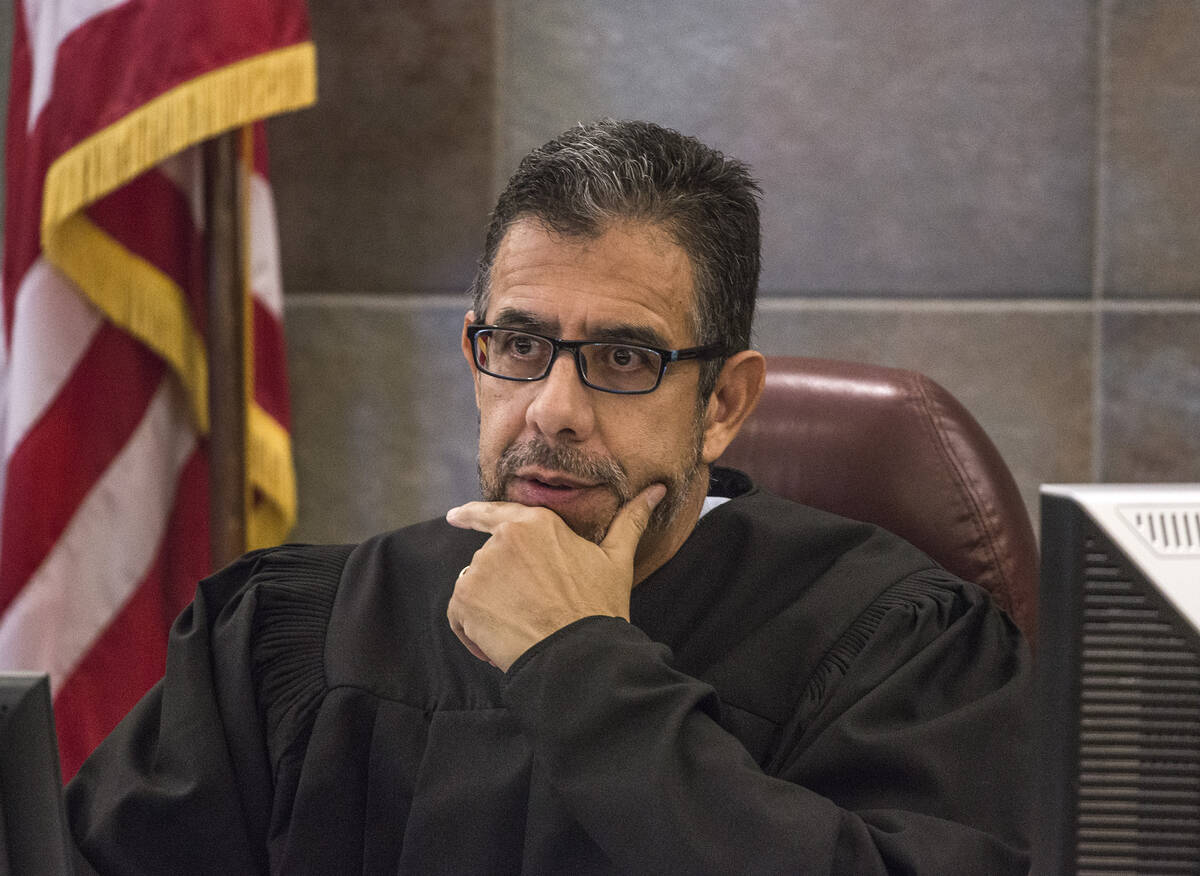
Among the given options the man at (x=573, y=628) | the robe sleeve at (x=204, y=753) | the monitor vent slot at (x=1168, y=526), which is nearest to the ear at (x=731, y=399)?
the man at (x=573, y=628)

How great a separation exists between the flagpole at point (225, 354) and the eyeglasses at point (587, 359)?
44.1 inches

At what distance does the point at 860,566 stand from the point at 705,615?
0.18m

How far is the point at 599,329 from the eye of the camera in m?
1.22

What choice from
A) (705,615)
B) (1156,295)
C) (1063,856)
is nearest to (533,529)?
(705,615)

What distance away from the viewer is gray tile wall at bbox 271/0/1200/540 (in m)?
2.42

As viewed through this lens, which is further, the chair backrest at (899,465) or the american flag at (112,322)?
the american flag at (112,322)

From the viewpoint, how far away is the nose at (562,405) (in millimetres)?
1189

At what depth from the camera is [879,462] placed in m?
1.49

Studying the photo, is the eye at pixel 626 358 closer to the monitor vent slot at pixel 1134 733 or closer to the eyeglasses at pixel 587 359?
the eyeglasses at pixel 587 359

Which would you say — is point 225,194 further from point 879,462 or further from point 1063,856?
point 1063,856

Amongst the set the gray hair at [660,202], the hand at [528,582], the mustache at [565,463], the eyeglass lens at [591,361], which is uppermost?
the gray hair at [660,202]

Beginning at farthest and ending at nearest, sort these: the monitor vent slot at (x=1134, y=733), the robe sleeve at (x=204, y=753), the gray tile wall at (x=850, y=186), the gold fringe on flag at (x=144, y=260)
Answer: the gray tile wall at (x=850, y=186)
the gold fringe on flag at (x=144, y=260)
the robe sleeve at (x=204, y=753)
the monitor vent slot at (x=1134, y=733)

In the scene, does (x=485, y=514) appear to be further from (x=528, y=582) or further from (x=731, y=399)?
(x=731, y=399)

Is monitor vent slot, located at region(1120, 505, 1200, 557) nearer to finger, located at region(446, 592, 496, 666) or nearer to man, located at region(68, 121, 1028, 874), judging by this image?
man, located at region(68, 121, 1028, 874)
